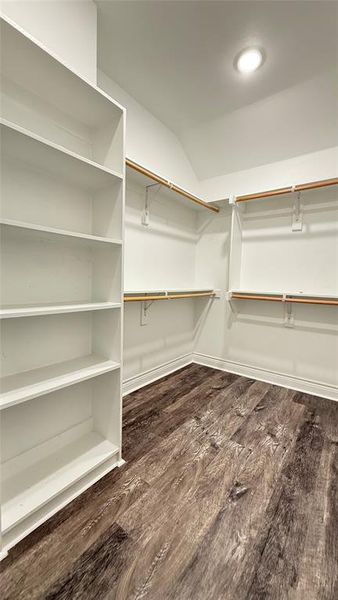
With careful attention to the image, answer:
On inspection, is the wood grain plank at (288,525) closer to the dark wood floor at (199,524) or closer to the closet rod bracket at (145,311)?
the dark wood floor at (199,524)

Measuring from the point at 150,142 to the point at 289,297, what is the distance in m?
1.94

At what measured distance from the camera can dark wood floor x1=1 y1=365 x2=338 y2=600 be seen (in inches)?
33.4

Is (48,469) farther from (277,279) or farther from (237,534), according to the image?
(277,279)

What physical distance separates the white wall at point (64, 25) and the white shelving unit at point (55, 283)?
0.22 m

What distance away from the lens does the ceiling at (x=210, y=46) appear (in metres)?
1.37

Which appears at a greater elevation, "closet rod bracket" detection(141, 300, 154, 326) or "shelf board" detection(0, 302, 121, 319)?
"shelf board" detection(0, 302, 121, 319)

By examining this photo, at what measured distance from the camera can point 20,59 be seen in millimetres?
988

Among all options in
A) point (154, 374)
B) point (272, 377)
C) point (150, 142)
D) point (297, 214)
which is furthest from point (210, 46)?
point (272, 377)

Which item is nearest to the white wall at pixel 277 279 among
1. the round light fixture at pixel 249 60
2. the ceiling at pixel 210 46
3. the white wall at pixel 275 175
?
the white wall at pixel 275 175

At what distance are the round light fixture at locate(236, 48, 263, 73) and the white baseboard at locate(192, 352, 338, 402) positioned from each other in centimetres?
256

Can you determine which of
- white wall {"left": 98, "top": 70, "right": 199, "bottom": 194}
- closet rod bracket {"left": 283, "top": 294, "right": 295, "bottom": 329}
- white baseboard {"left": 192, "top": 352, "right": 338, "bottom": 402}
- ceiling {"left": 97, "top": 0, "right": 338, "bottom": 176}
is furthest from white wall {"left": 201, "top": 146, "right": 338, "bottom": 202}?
white baseboard {"left": 192, "top": 352, "right": 338, "bottom": 402}

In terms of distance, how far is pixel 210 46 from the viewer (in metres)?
1.58

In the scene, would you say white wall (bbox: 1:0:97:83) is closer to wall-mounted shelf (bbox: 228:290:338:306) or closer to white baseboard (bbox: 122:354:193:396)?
wall-mounted shelf (bbox: 228:290:338:306)

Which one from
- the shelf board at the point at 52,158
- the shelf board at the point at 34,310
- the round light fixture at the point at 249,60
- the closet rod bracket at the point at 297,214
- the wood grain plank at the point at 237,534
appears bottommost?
the wood grain plank at the point at 237,534
